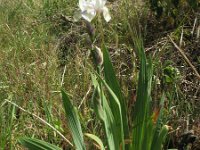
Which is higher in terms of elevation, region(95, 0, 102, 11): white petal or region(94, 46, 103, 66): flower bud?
region(95, 0, 102, 11): white petal

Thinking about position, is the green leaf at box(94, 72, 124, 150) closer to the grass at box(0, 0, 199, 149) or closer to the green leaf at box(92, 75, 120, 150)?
the green leaf at box(92, 75, 120, 150)

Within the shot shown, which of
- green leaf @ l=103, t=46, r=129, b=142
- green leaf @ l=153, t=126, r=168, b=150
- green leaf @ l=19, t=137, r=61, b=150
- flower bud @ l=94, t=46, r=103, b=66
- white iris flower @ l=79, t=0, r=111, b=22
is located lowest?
green leaf @ l=153, t=126, r=168, b=150

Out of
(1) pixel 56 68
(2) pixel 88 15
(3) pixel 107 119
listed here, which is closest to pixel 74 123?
(3) pixel 107 119

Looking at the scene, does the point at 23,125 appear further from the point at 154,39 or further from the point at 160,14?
the point at 160,14

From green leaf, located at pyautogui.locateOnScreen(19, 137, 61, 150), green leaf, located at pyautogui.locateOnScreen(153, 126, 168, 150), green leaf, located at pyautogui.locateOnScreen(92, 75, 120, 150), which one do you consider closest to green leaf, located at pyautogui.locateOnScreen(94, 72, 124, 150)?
green leaf, located at pyautogui.locateOnScreen(92, 75, 120, 150)

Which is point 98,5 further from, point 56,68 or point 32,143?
point 56,68

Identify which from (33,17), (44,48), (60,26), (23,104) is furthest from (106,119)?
(33,17)

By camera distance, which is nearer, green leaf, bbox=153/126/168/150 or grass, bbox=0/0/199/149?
green leaf, bbox=153/126/168/150

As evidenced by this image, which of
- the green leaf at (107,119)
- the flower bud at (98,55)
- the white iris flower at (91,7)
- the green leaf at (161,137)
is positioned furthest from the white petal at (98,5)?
the green leaf at (161,137)

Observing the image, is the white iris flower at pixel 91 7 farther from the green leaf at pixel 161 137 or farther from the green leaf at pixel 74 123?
the green leaf at pixel 161 137
